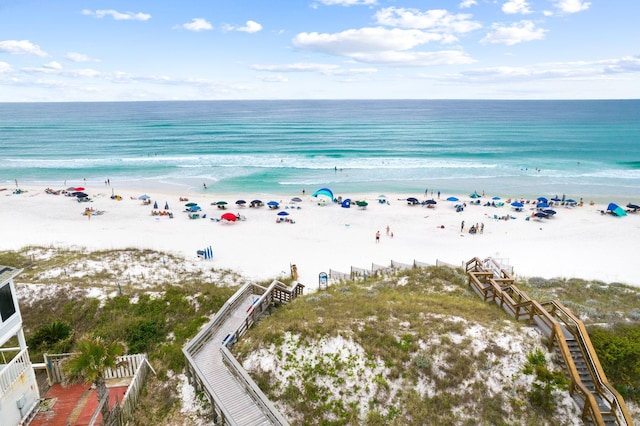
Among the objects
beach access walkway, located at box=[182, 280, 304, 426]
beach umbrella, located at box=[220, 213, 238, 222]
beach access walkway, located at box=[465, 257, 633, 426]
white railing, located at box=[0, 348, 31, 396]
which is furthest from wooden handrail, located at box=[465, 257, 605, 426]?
beach umbrella, located at box=[220, 213, 238, 222]

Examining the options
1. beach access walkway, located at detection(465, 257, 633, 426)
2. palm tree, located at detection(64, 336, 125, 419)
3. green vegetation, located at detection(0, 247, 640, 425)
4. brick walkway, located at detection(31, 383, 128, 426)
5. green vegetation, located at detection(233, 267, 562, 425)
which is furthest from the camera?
brick walkway, located at detection(31, 383, 128, 426)

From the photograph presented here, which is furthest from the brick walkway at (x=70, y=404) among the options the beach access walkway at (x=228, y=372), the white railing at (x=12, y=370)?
the beach access walkway at (x=228, y=372)

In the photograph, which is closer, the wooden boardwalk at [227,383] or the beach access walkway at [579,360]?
Answer: the beach access walkway at [579,360]

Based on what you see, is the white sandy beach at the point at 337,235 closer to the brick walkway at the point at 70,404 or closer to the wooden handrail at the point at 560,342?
the wooden handrail at the point at 560,342

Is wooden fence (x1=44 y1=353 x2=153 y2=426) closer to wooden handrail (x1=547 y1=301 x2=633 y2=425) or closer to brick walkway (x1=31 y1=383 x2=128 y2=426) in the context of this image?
brick walkway (x1=31 y1=383 x2=128 y2=426)

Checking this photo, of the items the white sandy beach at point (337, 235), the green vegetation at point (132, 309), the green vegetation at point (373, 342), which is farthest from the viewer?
the white sandy beach at point (337, 235)

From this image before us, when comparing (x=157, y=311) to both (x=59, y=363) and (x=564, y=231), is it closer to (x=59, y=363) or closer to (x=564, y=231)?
(x=59, y=363)

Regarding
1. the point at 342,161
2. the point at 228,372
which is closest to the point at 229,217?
the point at 228,372
